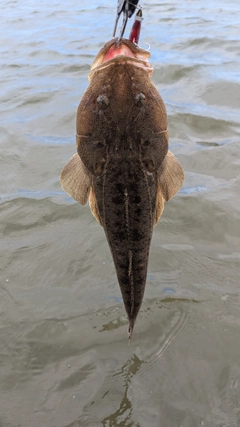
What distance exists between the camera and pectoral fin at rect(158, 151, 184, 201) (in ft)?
8.70

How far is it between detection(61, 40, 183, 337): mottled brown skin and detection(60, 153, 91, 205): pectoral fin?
62 millimetres

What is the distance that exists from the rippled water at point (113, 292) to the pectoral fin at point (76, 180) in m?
1.64

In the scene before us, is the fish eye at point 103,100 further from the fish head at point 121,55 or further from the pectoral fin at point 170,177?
the pectoral fin at point 170,177

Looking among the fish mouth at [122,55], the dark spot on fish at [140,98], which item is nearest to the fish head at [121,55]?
the fish mouth at [122,55]

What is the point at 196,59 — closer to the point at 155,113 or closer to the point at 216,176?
the point at 216,176

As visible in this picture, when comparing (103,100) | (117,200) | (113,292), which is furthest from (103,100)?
(113,292)

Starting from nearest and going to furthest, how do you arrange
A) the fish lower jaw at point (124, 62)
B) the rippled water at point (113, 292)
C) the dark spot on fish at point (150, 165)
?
the fish lower jaw at point (124, 62) < the dark spot on fish at point (150, 165) < the rippled water at point (113, 292)

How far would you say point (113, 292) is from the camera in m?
4.22

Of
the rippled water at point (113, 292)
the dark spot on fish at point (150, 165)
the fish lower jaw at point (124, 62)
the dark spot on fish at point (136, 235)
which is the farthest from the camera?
the rippled water at point (113, 292)

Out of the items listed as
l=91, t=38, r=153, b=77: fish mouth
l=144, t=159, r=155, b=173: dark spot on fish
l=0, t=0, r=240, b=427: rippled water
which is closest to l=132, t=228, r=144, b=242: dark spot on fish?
l=144, t=159, r=155, b=173: dark spot on fish

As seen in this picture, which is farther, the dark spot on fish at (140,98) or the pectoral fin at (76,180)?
the pectoral fin at (76,180)

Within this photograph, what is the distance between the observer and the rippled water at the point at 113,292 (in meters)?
3.36

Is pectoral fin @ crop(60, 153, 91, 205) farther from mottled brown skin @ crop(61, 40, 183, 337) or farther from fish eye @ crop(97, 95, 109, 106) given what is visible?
fish eye @ crop(97, 95, 109, 106)

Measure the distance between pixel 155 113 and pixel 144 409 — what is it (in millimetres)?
2344
